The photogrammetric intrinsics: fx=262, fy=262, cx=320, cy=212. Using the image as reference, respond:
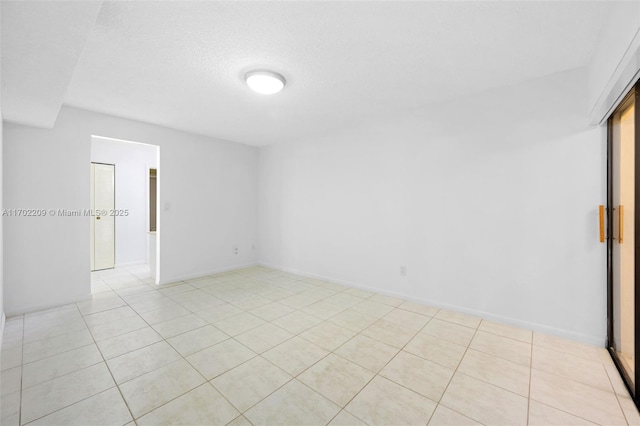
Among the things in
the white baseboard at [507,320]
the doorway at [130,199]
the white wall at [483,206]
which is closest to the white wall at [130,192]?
the doorway at [130,199]

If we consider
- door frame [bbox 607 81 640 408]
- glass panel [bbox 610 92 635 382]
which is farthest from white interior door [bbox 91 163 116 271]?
glass panel [bbox 610 92 635 382]

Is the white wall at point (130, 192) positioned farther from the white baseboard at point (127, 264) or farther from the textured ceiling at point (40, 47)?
the textured ceiling at point (40, 47)

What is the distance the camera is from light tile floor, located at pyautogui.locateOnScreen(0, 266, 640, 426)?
1.62m

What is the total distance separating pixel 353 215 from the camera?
415 centimetres

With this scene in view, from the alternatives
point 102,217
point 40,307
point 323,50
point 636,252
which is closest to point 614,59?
point 636,252

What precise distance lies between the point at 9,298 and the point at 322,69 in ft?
14.4

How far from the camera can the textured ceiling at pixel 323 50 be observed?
70.6 inches

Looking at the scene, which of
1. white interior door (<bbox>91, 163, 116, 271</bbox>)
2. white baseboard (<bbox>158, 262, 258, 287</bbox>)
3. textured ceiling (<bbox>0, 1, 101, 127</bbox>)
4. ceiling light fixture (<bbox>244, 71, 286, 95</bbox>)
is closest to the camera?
textured ceiling (<bbox>0, 1, 101, 127</bbox>)

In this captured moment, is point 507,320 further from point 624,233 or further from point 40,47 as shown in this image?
point 40,47

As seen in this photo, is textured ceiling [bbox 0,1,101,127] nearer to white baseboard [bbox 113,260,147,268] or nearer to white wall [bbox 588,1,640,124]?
white wall [bbox 588,1,640,124]

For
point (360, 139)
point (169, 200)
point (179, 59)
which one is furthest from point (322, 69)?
point (169, 200)

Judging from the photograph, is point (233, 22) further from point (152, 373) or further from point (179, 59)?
point (152, 373)

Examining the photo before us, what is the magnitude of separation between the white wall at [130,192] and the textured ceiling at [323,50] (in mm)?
2294

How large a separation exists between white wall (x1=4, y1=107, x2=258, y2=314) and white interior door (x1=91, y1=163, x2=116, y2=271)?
1.96 meters
